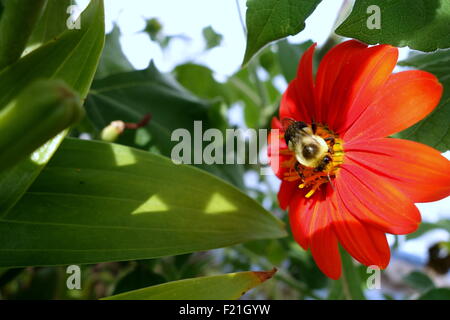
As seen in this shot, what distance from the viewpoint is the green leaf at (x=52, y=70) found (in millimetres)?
376

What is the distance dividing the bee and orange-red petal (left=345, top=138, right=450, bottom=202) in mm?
48

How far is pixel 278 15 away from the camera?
352 millimetres

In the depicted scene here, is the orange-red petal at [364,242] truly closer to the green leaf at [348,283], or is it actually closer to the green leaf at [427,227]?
the green leaf at [348,283]

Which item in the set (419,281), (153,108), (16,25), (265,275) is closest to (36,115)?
(16,25)

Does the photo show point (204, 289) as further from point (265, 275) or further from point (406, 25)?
point (406, 25)

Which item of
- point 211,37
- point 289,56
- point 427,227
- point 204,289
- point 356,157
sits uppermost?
point 211,37

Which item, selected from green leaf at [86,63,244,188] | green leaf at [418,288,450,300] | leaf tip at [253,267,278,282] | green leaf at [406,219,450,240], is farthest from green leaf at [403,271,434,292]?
leaf tip at [253,267,278,282]

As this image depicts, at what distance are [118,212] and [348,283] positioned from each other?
0.38 metres

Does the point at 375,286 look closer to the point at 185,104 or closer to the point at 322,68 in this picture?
the point at 322,68

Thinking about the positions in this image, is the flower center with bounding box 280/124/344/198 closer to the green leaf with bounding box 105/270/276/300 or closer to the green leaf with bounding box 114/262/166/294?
the green leaf with bounding box 105/270/276/300

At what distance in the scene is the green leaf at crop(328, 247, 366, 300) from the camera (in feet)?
2.04

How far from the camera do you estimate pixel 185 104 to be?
651 mm
